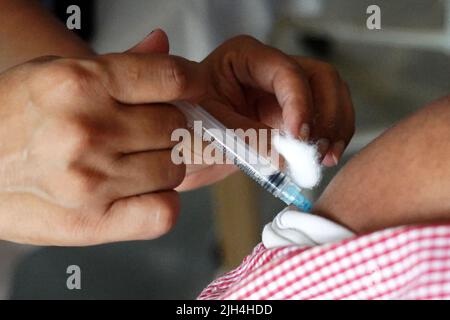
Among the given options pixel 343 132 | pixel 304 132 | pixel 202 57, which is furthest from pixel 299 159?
pixel 202 57

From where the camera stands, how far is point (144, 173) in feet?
1.77

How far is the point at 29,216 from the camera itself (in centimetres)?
57

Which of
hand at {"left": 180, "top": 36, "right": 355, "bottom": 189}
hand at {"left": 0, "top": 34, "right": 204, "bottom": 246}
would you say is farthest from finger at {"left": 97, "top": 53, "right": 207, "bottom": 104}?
hand at {"left": 180, "top": 36, "right": 355, "bottom": 189}

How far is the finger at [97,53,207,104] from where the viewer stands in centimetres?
49

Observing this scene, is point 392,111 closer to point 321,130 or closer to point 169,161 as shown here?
point 321,130

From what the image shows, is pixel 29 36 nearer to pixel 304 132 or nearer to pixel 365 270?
pixel 304 132

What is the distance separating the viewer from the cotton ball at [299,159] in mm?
582

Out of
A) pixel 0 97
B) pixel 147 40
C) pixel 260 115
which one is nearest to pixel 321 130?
pixel 260 115

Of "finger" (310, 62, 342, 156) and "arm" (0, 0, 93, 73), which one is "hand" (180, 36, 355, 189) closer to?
"finger" (310, 62, 342, 156)

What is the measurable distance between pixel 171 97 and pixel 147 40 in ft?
0.26

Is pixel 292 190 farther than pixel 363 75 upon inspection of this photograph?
No

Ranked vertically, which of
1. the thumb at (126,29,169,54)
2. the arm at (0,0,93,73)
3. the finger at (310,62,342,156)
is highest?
the arm at (0,0,93,73)
